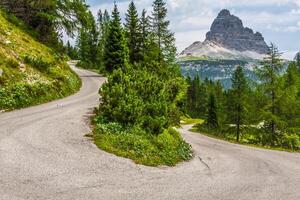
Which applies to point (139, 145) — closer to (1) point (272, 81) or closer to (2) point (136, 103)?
(2) point (136, 103)

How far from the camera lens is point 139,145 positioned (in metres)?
17.5

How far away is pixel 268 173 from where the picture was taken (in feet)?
58.7

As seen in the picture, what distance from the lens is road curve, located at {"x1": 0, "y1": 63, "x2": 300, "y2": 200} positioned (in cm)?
1131

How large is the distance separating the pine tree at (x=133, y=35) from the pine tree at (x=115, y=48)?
1.10 metres

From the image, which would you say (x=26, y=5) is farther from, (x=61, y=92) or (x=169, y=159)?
(x=169, y=159)

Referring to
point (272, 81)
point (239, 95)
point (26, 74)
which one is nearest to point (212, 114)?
point (239, 95)

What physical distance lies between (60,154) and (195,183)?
16.8ft

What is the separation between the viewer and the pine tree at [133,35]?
187 ft

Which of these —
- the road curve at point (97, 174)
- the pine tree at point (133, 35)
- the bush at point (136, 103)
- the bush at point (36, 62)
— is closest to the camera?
the road curve at point (97, 174)

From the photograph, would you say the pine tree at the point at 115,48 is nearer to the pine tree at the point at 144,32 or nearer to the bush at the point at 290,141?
the pine tree at the point at 144,32

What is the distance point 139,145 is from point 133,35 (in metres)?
41.5

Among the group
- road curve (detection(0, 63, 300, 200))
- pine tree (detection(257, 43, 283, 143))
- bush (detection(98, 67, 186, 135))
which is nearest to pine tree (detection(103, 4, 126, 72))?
pine tree (detection(257, 43, 283, 143))

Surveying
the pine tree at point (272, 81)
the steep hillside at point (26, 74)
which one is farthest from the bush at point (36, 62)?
the pine tree at point (272, 81)

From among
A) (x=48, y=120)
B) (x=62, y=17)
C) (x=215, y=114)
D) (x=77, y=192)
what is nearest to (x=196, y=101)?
(x=215, y=114)
